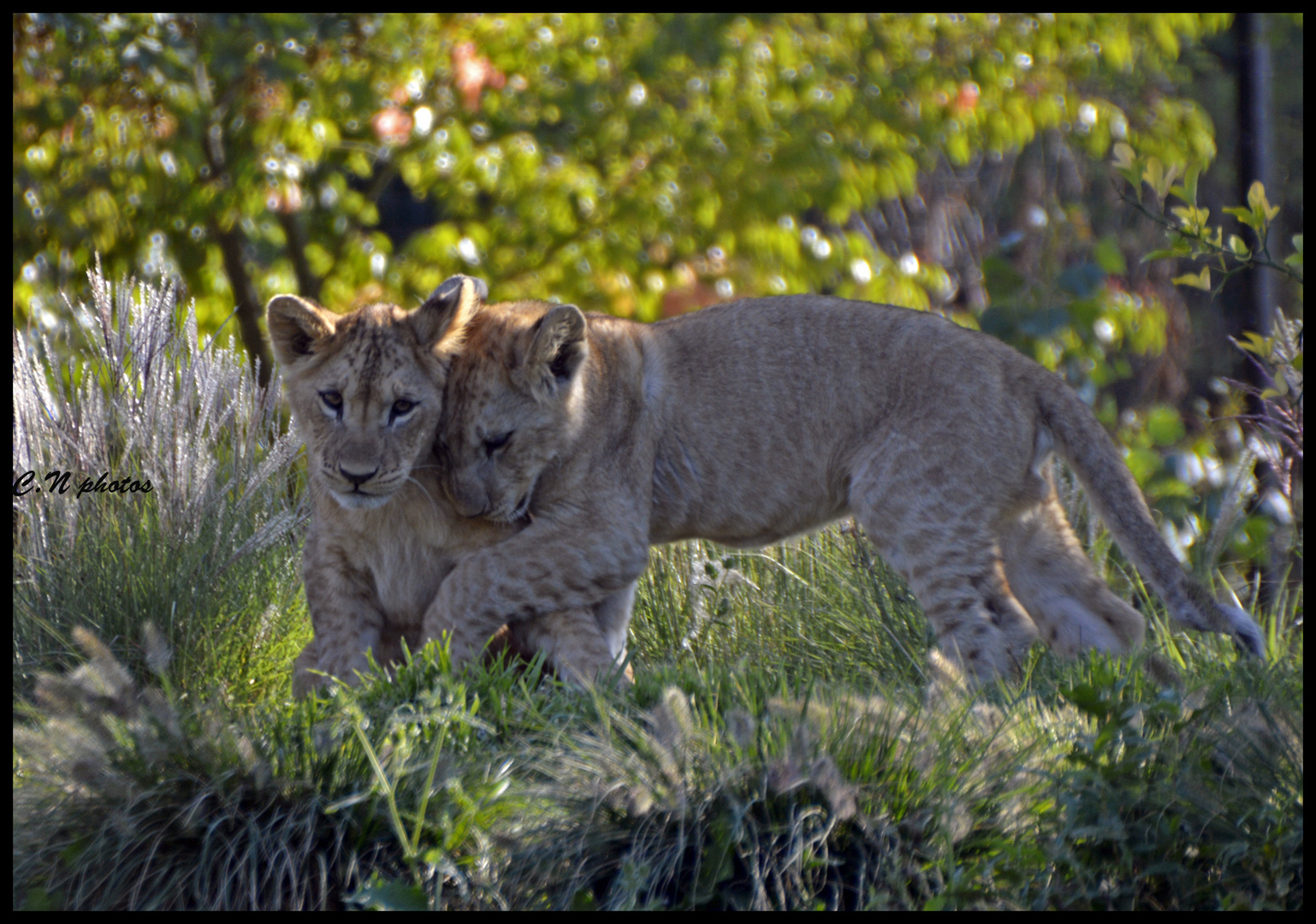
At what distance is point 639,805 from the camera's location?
2771 mm

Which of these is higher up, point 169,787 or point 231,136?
point 231,136

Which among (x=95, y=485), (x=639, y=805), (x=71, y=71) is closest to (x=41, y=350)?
(x=71, y=71)

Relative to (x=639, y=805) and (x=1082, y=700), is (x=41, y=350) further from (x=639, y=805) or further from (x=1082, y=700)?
(x=1082, y=700)

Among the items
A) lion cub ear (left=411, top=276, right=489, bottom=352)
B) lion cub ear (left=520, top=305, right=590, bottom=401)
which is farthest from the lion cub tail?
lion cub ear (left=411, top=276, right=489, bottom=352)

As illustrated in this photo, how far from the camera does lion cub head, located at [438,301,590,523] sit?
168 inches

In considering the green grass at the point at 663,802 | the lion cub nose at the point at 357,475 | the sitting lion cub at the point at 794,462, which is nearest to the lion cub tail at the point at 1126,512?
the sitting lion cub at the point at 794,462

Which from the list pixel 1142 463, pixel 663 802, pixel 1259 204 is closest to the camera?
pixel 663 802

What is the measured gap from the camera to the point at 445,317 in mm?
4238

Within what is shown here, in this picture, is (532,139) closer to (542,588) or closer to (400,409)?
(400,409)

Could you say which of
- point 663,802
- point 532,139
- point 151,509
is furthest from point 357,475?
point 532,139

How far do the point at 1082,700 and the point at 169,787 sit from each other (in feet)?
6.89

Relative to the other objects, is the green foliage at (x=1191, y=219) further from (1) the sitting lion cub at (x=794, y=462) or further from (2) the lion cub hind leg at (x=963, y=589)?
(2) the lion cub hind leg at (x=963, y=589)

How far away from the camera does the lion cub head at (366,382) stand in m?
4.03

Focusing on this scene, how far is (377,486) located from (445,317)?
0.62 meters
